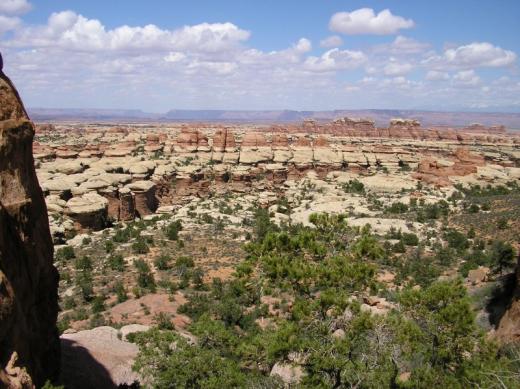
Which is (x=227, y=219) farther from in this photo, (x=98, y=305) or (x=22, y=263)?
(x=22, y=263)

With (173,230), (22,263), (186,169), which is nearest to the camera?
(22,263)

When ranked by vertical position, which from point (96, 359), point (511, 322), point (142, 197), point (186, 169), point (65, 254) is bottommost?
point (65, 254)

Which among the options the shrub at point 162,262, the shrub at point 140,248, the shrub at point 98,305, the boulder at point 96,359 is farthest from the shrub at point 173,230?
the boulder at point 96,359

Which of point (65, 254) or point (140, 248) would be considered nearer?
point (65, 254)

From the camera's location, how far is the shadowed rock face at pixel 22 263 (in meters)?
7.74

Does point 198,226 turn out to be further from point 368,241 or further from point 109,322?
point 368,241

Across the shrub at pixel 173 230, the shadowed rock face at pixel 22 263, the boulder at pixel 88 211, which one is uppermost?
the shadowed rock face at pixel 22 263

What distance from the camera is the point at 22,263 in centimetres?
915

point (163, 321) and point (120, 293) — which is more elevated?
point (163, 321)

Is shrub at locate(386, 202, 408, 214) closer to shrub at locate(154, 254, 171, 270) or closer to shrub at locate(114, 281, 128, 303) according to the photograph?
shrub at locate(154, 254, 171, 270)

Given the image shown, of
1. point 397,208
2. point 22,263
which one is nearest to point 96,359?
point 22,263

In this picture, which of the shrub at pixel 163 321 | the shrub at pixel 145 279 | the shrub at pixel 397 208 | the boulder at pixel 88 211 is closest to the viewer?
the shrub at pixel 163 321

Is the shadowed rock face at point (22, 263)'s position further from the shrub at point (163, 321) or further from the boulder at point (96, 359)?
the shrub at point (163, 321)

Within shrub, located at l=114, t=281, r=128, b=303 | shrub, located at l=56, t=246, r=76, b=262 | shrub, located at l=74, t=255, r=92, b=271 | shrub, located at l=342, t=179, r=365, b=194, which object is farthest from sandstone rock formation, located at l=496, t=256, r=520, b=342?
shrub, located at l=342, t=179, r=365, b=194
